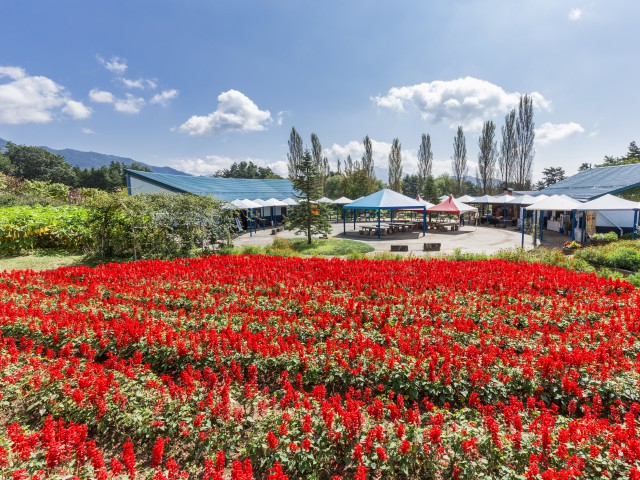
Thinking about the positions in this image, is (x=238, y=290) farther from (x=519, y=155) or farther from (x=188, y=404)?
(x=519, y=155)

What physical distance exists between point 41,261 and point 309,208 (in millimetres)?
12913

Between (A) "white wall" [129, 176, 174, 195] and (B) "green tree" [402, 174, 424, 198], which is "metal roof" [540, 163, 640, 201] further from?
(B) "green tree" [402, 174, 424, 198]

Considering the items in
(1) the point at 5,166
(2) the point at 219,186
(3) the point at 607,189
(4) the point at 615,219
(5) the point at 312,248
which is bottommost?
(5) the point at 312,248

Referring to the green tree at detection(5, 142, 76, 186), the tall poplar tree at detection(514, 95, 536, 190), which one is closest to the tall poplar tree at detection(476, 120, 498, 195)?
the tall poplar tree at detection(514, 95, 536, 190)

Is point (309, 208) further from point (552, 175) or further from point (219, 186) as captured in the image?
point (552, 175)

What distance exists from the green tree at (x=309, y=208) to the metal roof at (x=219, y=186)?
842cm

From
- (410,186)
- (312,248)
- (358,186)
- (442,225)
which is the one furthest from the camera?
(410,186)

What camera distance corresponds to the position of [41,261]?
43.5 ft

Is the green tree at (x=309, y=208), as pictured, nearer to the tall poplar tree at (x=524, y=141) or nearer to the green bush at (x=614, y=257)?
the green bush at (x=614, y=257)

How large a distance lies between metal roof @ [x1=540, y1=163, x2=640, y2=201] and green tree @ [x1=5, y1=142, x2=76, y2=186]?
81.7 meters

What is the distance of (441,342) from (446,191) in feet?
247

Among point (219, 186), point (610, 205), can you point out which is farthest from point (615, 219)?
point (219, 186)

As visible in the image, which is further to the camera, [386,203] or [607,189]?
[386,203]

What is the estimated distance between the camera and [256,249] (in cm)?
1576
